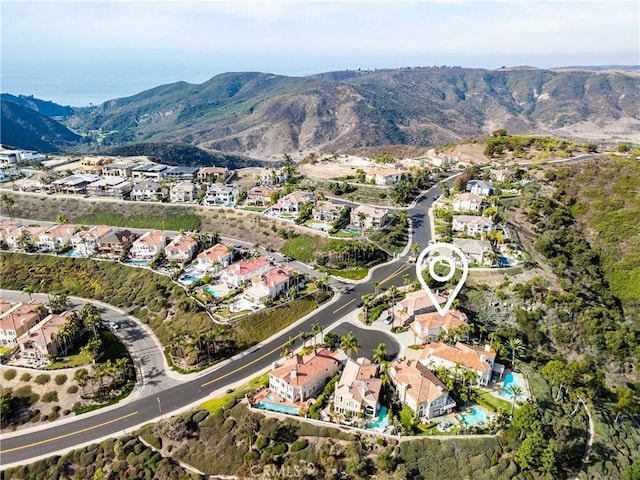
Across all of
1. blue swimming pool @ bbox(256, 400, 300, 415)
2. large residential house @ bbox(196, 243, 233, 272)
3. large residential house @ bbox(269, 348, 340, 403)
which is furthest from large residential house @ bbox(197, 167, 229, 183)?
blue swimming pool @ bbox(256, 400, 300, 415)

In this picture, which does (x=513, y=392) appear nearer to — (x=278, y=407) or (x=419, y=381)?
(x=419, y=381)

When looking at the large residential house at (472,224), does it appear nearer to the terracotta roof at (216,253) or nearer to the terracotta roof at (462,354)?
the terracotta roof at (462,354)

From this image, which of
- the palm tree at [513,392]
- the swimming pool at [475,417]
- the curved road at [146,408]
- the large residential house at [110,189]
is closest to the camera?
the swimming pool at [475,417]

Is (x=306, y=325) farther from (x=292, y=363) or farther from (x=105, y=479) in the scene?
(x=105, y=479)

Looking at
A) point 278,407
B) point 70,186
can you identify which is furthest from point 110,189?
point 278,407


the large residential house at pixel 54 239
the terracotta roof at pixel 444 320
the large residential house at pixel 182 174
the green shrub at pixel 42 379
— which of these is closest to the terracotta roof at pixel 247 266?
the terracotta roof at pixel 444 320

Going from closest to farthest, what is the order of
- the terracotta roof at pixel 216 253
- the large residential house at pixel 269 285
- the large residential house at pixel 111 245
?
1. the large residential house at pixel 269 285
2. the terracotta roof at pixel 216 253
3. the large residential house at pixel 111 245

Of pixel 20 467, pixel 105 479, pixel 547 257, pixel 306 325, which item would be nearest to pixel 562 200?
pixel 547 257
